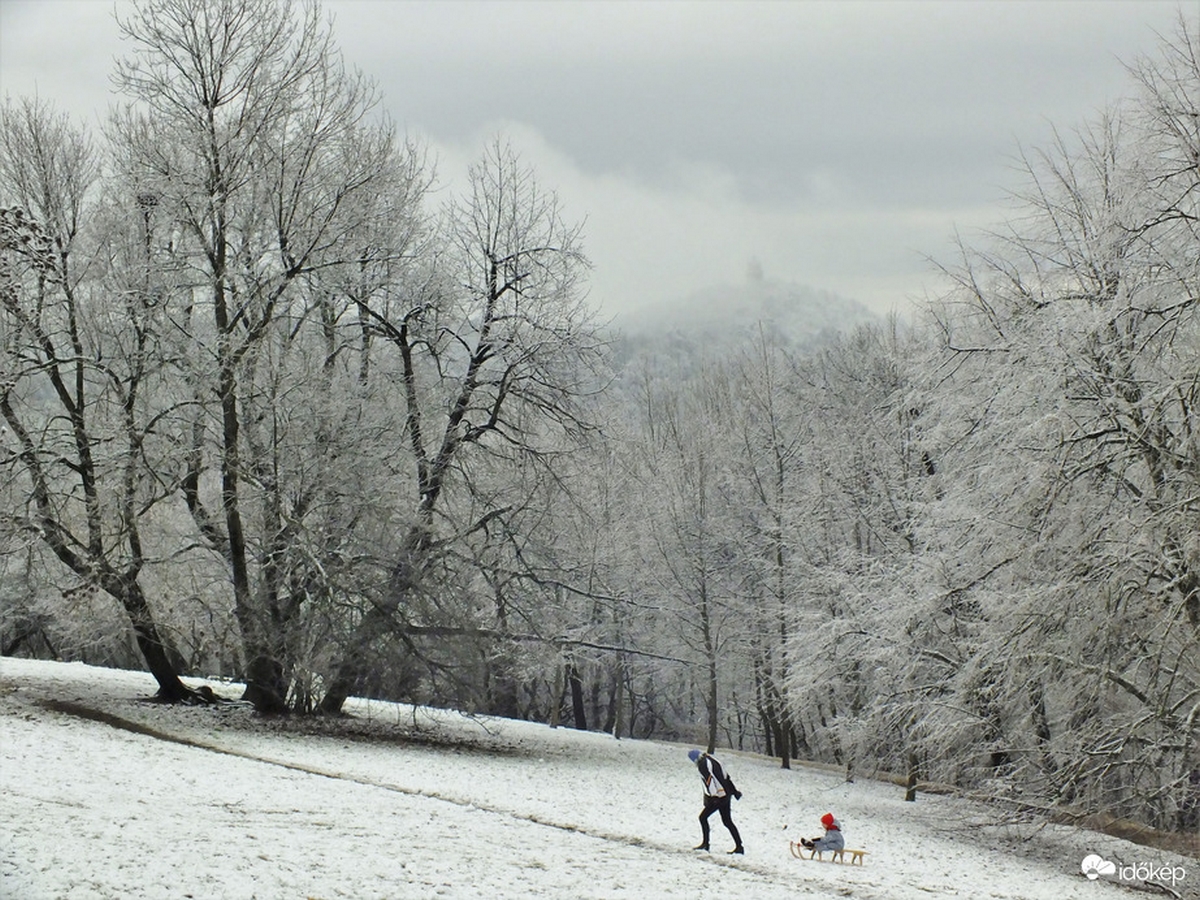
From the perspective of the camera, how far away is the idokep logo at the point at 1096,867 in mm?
14516

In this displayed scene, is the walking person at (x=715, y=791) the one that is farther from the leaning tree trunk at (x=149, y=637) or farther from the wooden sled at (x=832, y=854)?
the leaning tree trunk at (x=149, y=637)

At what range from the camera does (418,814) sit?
1214 centimetres

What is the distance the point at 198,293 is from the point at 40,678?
927 cm

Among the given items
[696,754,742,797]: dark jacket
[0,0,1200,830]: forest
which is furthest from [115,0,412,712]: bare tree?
[696,754,742,797]: dark jacket

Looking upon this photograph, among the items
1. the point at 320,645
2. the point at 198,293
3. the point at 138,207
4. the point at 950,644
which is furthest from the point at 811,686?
the point at 138,207

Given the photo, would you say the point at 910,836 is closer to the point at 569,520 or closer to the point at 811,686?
the point at 811,686

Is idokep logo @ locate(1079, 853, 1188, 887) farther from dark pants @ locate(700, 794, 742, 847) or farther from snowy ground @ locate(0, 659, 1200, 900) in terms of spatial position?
dark pants @ locate(700, 794, 742, 847)

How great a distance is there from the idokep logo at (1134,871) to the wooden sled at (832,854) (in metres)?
3.34

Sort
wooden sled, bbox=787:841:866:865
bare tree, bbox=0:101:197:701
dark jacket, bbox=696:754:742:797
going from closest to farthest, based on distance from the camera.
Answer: dark jacket, bbox=696:754:742:797 < wooden sled, bbox=787:841:866:865 < bare tree, bbox=0:101:197:701

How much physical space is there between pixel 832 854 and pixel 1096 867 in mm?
3911

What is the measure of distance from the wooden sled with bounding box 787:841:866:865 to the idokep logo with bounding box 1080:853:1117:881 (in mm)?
3290

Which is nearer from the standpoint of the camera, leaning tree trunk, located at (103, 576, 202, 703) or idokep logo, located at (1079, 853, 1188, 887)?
idokep logo, located at (1079, 853, 1188, 887)

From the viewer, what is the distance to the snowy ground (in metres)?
8.50

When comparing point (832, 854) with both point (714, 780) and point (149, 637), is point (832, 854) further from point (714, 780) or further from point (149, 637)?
point (149, 637)
